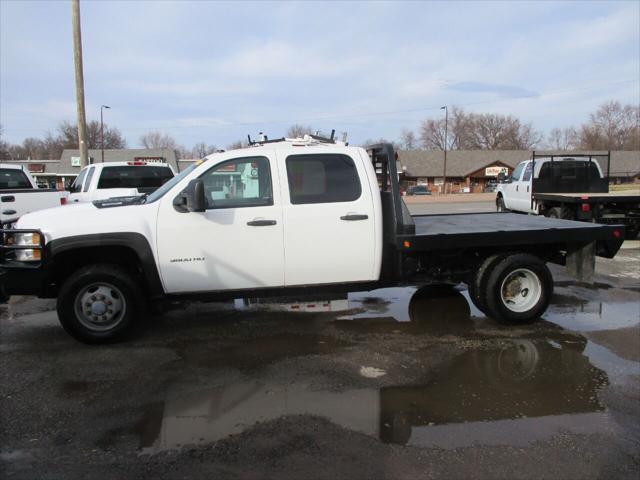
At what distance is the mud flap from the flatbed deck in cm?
17

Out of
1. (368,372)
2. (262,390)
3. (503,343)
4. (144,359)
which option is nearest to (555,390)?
(503,343)

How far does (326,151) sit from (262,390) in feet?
8.46

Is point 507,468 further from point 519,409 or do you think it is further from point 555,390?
point 555,390

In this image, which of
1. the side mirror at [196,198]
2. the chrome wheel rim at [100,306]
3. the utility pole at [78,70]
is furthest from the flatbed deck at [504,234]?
the utility pole at [78,70]

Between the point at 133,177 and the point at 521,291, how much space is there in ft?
31.3

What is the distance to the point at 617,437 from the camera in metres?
3.51

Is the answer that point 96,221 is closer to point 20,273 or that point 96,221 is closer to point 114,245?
point 114,245

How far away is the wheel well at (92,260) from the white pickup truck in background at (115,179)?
6.26m

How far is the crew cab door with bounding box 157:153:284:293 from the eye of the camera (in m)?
5.14

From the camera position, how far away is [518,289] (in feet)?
19.9

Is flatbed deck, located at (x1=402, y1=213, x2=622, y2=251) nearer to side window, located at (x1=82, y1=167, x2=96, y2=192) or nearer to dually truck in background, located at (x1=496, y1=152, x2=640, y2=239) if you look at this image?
dually truck in background, located at (x1=496, y1=152, x2=640, y2=239)

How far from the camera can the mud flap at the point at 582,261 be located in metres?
6.19

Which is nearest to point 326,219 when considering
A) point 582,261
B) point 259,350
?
point 259,350

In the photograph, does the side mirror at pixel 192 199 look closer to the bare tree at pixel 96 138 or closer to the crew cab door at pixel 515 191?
the crew cab door at pixel 515 191
